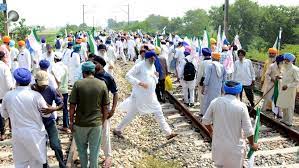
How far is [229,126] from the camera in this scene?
4797mm

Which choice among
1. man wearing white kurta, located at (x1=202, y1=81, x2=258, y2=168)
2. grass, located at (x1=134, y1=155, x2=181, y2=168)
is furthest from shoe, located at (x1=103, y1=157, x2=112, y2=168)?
man wearing white kurta, located at (x1=202, y1=81, x2=258, y2=168)

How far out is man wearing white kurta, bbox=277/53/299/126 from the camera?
8570 millimetres

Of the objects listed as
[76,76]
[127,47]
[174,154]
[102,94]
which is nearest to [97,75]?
[102,94]

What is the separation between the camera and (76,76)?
32.0 feet

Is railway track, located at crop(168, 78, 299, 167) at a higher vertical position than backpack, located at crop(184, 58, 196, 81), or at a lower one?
lower

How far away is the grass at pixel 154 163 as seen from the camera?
668 cm

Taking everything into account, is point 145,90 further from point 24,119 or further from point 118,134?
point 24,119

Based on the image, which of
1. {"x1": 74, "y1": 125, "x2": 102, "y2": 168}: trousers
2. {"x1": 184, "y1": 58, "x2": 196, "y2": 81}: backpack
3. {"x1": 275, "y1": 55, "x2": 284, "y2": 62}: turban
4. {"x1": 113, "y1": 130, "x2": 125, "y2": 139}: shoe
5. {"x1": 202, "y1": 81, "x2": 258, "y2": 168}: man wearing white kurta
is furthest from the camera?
{"x1": 184, "y1": 58, "x2": 196, "y2": 81}: backpack

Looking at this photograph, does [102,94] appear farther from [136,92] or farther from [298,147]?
[298,147]

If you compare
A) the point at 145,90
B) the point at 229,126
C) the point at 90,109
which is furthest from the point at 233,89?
the point at 145,90

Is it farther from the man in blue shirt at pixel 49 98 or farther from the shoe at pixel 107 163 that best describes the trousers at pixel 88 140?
the shoe at pixel 107 163

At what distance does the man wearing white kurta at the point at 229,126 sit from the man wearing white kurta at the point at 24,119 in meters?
2.14

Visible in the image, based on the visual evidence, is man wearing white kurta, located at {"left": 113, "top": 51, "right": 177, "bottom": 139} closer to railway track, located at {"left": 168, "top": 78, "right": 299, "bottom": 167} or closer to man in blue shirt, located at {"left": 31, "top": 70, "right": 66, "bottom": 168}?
railway track, located at {"left": 168, "top": 78, "right": 299, "bottom": 167}

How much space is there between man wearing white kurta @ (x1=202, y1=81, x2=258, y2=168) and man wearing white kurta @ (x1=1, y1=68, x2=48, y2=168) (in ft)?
7.03
